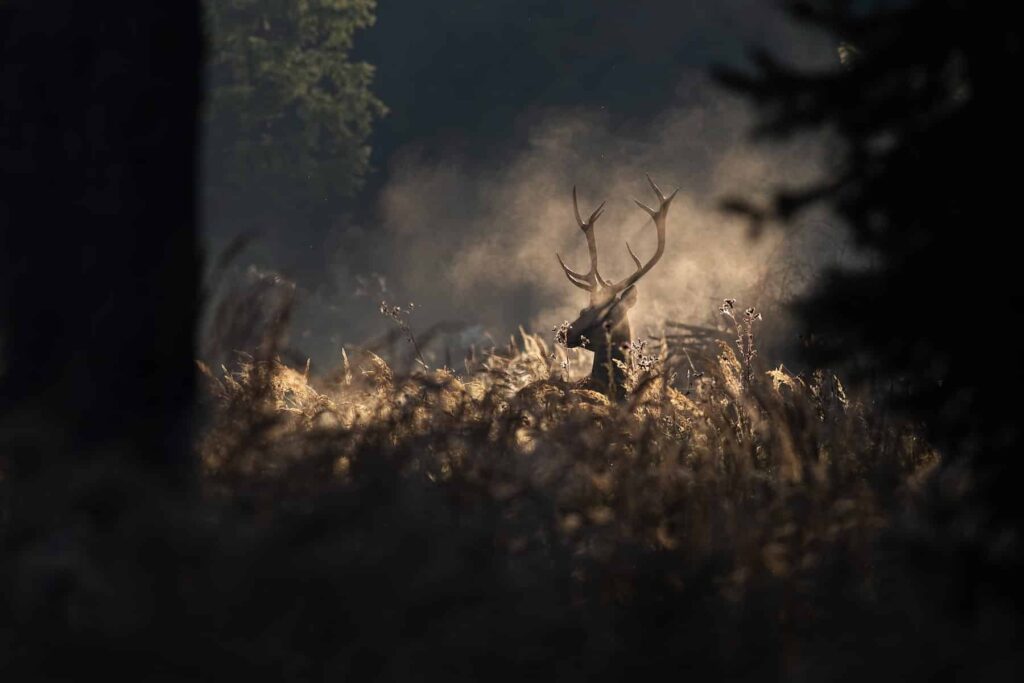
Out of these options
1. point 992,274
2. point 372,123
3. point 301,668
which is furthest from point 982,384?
point 372,123

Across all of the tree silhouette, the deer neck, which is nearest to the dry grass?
the tree silhouette

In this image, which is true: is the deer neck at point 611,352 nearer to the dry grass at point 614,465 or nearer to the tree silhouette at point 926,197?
the dry grass at point 614,465

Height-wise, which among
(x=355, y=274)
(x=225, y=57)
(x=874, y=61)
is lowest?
(x=874, y=61)

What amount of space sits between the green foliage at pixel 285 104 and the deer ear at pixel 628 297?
17181 millimetres

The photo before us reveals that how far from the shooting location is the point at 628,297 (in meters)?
9.54

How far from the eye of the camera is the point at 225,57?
26766 mm

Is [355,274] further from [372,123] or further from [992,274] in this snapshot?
[992,274]

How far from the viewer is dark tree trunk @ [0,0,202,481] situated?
3.89 metres

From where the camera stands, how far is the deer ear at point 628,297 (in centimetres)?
948

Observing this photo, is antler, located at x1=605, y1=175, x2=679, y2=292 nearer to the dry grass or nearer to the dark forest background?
the dry grass

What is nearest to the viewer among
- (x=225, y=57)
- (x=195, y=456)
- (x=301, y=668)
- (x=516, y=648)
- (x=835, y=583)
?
(x=301, y=668)

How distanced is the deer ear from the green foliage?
17.2m

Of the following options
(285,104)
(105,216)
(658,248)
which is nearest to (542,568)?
(105,216)

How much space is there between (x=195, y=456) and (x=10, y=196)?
979mm
